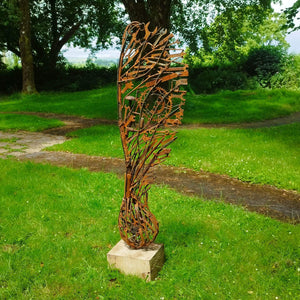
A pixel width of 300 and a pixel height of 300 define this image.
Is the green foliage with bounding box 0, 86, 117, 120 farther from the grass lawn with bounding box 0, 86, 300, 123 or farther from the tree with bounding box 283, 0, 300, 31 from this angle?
the tree with bounding box 283, 0, 300, 31

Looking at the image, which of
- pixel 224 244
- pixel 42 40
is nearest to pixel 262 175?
pixel 224 244

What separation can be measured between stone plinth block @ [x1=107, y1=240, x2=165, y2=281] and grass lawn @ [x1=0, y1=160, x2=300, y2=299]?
84 millimetres

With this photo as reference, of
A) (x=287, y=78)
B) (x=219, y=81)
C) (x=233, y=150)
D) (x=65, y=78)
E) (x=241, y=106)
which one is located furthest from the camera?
(x=65, y=78)

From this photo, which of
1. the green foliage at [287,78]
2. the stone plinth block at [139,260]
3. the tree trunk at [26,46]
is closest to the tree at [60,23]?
the tree trunk at [26,46]

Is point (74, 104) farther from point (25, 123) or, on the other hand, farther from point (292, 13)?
point (292, 13)

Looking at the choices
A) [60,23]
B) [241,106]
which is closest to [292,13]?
[241,106]

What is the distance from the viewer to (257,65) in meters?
21.4

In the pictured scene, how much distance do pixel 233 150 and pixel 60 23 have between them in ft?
66.0

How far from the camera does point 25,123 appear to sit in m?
13.1

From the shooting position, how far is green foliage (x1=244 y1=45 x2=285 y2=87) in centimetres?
2103

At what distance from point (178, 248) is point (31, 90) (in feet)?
59.5

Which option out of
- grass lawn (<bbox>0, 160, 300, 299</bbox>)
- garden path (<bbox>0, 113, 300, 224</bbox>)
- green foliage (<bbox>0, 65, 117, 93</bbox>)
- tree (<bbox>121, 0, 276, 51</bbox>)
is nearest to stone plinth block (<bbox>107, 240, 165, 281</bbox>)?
grass lawn (<bbox>0, 160, 300, 299</bbox>)

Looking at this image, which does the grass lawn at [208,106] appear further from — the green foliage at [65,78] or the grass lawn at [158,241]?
the grass lawn at [158,241]

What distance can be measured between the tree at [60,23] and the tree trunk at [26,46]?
3.22 meters
